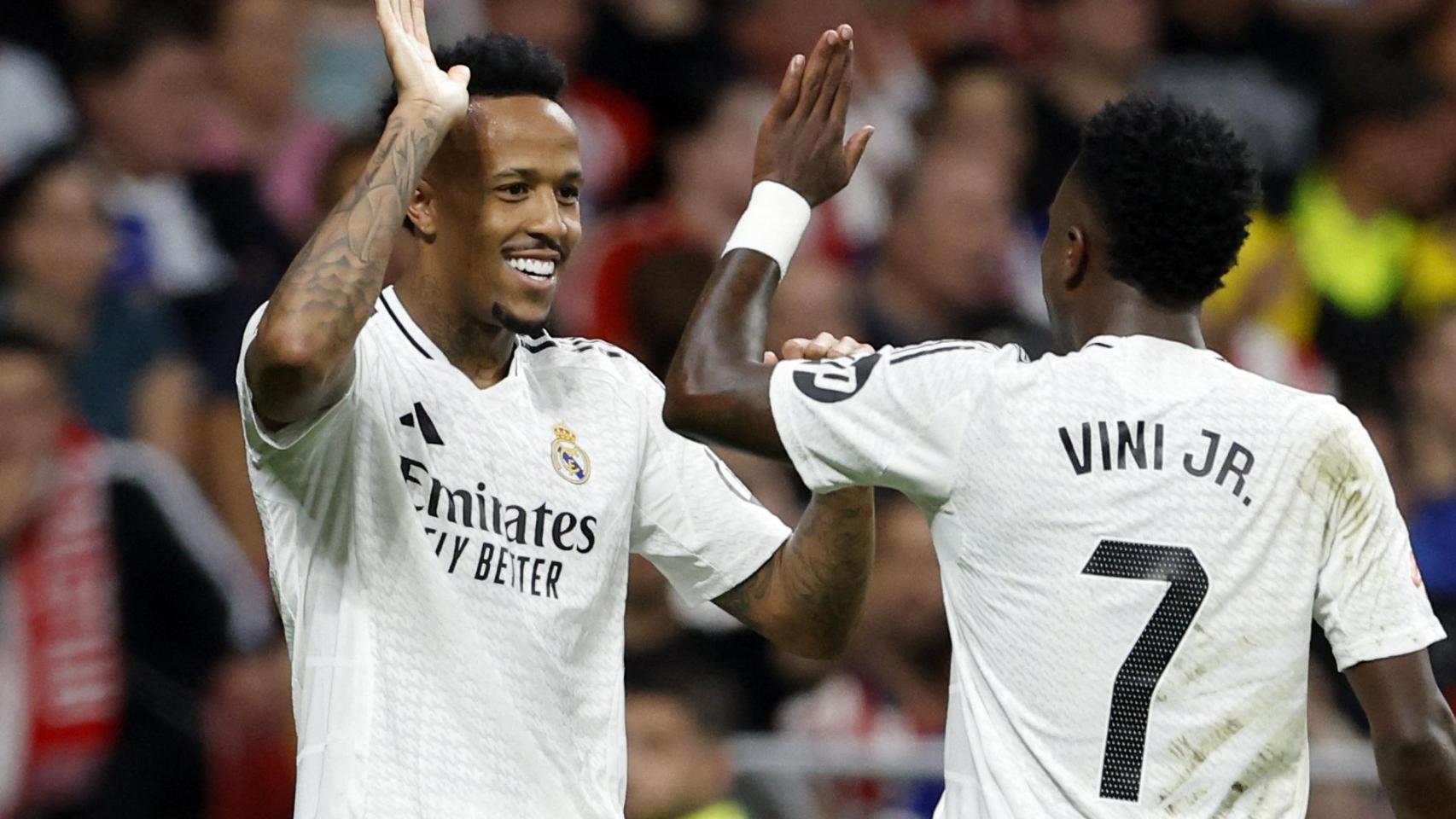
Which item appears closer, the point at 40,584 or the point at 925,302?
the point at 40,584

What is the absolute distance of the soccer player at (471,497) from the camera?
363cm

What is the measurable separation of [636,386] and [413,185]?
2.34 feet

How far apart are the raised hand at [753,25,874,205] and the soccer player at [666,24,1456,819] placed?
1.78 ft

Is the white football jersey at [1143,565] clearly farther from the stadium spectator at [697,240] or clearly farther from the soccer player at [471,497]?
the stadium spectator at [697,240]

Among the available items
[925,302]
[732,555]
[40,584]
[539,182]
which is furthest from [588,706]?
[925,302]

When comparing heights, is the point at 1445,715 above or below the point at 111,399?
below

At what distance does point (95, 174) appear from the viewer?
23.8 feet

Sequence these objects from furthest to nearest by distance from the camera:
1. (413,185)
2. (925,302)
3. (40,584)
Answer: (925,302) < (40,584) < (413,185)

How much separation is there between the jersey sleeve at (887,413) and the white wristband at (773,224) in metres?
0.30

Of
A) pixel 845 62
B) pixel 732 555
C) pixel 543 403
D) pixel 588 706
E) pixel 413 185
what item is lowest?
pixel 588 706

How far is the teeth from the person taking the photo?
3945 mm

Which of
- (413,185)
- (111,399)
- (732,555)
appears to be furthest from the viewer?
(111,399)

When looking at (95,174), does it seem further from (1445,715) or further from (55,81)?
(1445,715)

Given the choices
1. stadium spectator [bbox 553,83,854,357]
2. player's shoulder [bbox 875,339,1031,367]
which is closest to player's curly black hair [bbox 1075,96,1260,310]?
player's shoulder [bbox 875,339,1031,367]
